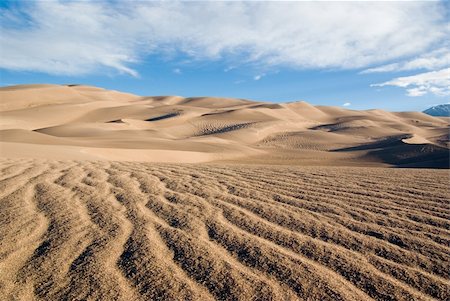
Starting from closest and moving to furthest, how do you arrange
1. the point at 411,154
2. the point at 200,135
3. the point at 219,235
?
1. the point at 219,235
2. the point at 411,154
3. the point at 200,135

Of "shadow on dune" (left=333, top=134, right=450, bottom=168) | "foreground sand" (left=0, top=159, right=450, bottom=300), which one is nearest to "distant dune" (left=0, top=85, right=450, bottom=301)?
"foreground sand" (left=0, top=159, right=450, bottom=300)

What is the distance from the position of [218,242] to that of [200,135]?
102 feet

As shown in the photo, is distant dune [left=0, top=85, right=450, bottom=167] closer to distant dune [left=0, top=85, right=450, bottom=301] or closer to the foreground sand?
distant dune [left=0, top=85, right=450, bottom=301]

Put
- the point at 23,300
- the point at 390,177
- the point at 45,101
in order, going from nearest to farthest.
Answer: the point at 23,300
the point at 390,177
the point at 45,101

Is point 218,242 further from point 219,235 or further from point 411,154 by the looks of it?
point 411,154

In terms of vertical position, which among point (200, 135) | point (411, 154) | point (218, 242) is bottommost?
point (218, 242)

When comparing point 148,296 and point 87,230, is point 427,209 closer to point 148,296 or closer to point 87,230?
point 148,296

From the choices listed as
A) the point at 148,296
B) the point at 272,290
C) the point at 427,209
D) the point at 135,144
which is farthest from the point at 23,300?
the point at 135,144

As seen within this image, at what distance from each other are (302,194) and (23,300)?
11.8 feet

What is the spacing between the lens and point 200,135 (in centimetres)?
3397

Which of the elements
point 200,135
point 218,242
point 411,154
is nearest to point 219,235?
point 218,242

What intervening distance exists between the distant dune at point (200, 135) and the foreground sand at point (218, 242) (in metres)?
Answer: 5.97

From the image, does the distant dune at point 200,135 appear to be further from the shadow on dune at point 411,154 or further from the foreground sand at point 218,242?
the foreground sand at point 218,242

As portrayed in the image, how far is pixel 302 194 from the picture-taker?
16.0 ft
